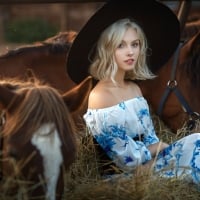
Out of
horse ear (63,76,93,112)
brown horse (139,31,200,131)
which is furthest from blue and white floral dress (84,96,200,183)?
brown horse (139,31,200,131)

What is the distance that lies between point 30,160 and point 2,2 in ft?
5.97

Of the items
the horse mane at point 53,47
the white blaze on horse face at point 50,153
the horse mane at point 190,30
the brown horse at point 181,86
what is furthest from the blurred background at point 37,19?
the white blaze on horse face at point 50,153

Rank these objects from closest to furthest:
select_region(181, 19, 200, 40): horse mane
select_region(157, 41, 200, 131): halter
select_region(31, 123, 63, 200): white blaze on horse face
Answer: select_region(31, 123, 63, 200): white blaze on horse face < select_region(157, 41, 200, 131): halter < select_region(181, 19, 200, 40): horse mane

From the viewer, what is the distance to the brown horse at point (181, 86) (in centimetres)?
328

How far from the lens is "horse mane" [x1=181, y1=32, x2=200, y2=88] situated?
3277 mm

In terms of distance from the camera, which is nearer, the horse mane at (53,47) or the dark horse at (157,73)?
the dark horse at (157,73)

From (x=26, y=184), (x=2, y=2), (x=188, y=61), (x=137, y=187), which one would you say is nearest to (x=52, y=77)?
(x=2, y=2)

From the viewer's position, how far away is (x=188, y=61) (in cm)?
331

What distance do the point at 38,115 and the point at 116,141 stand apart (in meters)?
0.64

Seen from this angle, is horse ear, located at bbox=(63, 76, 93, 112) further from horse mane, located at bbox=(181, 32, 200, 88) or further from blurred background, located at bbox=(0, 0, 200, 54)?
blurred background, located at bbox=(0, 0, 200, 54)

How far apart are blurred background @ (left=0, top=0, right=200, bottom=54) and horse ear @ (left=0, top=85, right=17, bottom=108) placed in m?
5.39

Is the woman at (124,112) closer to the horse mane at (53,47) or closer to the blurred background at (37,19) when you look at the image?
the horse mane at (53,47)

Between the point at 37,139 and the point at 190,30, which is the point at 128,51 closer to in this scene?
the point at 37,139

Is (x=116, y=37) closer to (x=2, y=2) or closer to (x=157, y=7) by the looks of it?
(x=157, y=7)
